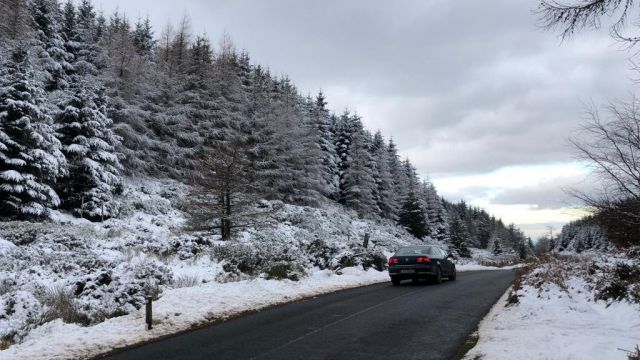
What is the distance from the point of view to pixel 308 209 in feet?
137

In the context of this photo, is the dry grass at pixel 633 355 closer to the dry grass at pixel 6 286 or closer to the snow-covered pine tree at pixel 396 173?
the dry grass at pixel 6 286

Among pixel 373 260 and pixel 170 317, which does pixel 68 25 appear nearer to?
pixel 373 260

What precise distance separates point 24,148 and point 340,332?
19.4 metres

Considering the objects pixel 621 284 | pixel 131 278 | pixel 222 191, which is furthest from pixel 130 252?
pixel 621 284

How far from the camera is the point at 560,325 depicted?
896 centimetres

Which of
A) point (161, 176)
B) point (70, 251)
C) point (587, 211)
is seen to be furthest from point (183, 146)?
point (587, 211)

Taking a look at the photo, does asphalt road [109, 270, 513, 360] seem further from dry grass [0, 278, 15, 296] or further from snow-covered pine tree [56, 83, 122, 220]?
snow-covered pine tree [56, 83, 122, 220]

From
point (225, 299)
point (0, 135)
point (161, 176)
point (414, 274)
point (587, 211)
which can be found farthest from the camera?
point (161, 176)

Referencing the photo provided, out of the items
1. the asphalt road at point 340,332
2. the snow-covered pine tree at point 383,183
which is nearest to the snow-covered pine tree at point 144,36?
the snow-covered pine tree at point 383,183

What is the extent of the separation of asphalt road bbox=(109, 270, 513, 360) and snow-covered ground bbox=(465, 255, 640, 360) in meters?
0.63

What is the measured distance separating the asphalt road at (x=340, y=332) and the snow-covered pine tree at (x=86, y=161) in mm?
16801

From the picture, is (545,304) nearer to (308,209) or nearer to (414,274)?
(414,274)

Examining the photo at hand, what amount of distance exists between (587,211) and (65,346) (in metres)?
13.3

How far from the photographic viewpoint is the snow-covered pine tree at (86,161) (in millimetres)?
26406
